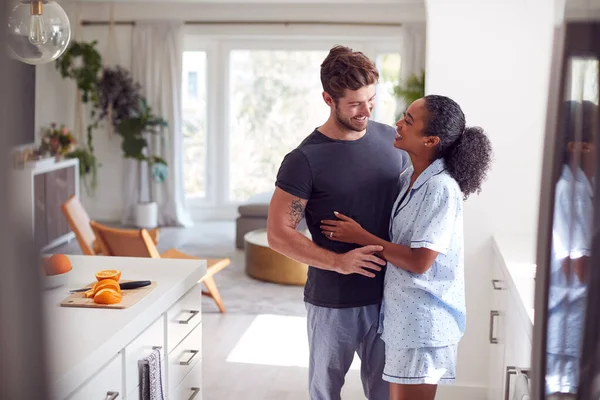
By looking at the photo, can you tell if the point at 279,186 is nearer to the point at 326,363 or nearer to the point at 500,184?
the point at 326,363

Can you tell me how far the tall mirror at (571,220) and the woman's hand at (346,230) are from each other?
5.45 ft

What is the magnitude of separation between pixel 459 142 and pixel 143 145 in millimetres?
6625

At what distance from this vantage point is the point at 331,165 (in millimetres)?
2254

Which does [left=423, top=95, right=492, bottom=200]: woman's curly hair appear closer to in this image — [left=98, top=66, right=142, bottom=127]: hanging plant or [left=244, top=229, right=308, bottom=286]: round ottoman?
[left=244, top=229, right=308, bottom=286]: round ottoman

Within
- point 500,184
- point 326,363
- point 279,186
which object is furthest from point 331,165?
point 500,184

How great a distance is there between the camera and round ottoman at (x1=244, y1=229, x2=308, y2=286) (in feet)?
18.9

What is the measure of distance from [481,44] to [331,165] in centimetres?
131

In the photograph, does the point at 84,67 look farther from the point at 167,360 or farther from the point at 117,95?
the point at 167,360

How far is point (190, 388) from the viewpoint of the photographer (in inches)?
104

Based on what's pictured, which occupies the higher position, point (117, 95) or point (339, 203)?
point (117, 95)

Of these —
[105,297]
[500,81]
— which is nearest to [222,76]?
[500,81]

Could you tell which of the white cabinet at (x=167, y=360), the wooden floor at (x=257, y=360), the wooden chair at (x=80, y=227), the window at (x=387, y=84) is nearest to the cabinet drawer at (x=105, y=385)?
the white cabinet at (x=167, y=360)

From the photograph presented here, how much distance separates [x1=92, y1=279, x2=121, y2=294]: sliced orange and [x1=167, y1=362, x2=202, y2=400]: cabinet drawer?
423 mm

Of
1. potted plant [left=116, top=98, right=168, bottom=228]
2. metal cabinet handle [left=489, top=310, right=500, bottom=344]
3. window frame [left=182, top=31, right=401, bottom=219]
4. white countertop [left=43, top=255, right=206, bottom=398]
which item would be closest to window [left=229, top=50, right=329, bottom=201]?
window frame [left=182, top=31, right=401, bottom=219]
